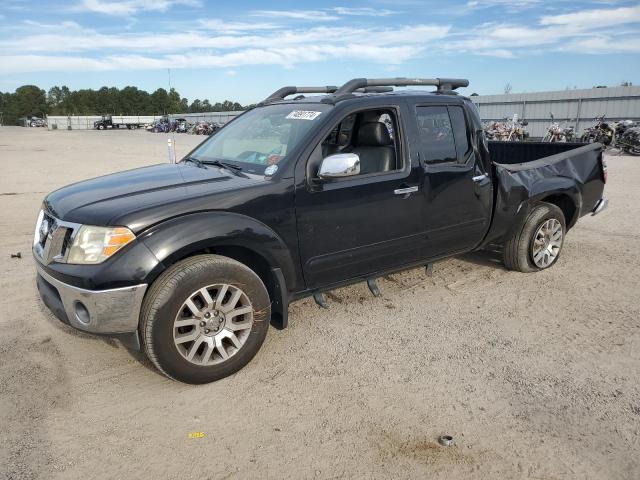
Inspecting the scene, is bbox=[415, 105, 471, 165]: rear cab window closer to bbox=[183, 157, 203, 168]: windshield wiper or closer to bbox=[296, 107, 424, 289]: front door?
bbox=[296, 107, 424, 289]: front door

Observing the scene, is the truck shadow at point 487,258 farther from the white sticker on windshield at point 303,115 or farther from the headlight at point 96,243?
the headlight at point 96,243

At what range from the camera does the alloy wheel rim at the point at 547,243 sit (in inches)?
207

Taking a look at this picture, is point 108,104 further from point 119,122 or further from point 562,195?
point 562,195

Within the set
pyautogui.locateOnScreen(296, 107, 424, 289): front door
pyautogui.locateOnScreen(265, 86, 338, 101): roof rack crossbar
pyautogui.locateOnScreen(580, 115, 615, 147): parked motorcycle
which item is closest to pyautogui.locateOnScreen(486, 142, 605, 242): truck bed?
pyautogui.locateOnScreen(296, 107, 424, 289): front door

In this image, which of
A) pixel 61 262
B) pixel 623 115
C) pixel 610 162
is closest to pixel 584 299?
pixel 61 262

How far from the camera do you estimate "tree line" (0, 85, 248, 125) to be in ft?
396

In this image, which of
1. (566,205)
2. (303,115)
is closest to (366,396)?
(303,115)

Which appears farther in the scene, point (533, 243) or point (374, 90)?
point (533, 243)

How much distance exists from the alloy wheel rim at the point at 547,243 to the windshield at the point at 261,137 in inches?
110

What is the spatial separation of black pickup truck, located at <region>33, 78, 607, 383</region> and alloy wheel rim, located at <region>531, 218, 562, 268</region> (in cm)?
5

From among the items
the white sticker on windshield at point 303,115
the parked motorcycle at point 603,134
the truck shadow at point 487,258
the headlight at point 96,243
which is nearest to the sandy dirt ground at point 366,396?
the truck shadow at point 487,258

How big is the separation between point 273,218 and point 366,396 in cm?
132

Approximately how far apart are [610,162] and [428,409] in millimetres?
16898

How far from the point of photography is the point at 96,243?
9.88ft
